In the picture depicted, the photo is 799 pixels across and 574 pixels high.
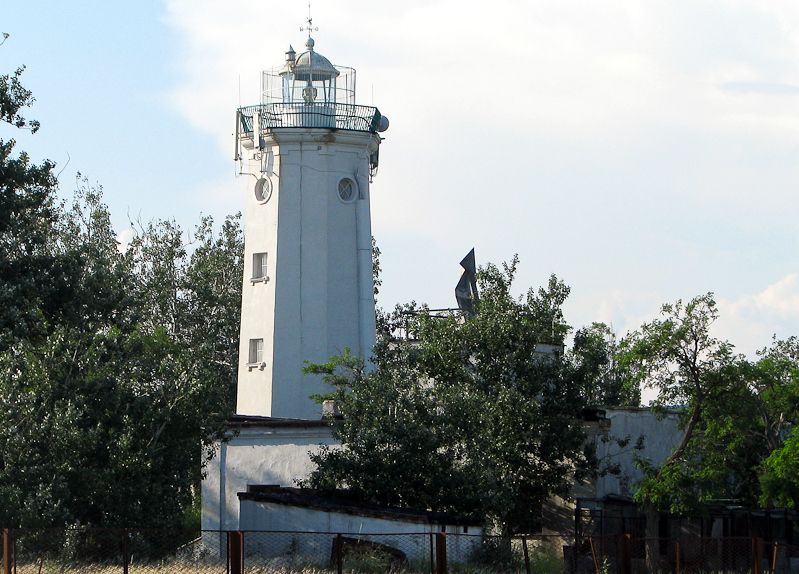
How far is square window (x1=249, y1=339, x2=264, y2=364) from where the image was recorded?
4700 centimetres

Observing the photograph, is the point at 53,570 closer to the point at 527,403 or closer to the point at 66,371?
the point at 66,371

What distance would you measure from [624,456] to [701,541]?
7927 mm

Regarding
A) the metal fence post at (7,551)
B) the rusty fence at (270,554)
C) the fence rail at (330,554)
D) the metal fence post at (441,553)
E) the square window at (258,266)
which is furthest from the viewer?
the square window at (258,266)

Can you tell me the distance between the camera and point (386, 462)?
31.6 meters

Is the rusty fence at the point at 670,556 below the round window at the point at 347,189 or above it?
below

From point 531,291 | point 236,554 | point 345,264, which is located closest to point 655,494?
point 531,291

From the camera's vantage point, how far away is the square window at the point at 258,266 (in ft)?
157

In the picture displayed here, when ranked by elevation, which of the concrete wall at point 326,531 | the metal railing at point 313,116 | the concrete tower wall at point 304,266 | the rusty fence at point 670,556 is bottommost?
the rusty fence at point 670,556

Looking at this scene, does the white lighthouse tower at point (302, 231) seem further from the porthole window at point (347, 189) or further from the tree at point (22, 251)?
the tree at point (22, 251)

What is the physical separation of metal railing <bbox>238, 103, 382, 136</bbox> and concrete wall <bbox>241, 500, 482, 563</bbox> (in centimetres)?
1862

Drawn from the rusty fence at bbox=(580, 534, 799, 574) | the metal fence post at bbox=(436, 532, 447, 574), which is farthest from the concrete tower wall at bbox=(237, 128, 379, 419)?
the metal fence post at bbox=(436, 532, 447, 574)

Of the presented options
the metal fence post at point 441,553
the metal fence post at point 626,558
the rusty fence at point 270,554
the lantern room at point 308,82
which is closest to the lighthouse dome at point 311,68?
the lantern room at point 308,82

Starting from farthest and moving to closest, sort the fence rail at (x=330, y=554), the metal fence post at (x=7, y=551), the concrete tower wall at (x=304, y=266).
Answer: the concrete tower wall at (x=304, y=266) < the fence rail at (x=330, y=554) < the metal fence post at (x=7, y=551)

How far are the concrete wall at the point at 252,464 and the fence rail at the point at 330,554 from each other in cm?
352
